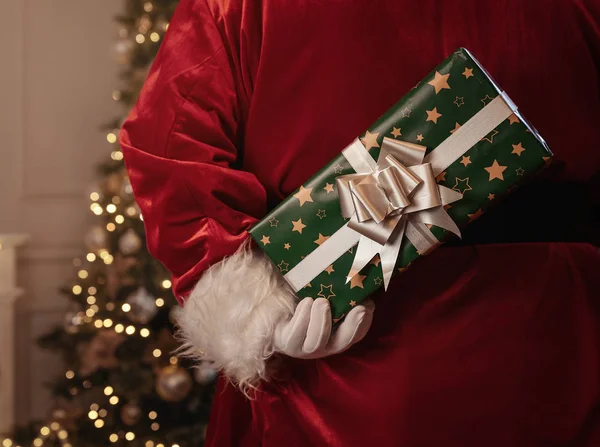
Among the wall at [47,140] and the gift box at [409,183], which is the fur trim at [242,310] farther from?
the wall at [47,140]

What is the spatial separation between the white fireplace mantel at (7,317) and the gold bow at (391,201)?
188cm

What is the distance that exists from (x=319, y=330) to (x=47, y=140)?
2158mm

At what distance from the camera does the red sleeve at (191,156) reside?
32.3 inches

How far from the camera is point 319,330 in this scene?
75 centimetres

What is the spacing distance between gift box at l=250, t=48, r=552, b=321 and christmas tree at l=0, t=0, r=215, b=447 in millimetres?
1313

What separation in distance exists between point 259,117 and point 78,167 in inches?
77.0

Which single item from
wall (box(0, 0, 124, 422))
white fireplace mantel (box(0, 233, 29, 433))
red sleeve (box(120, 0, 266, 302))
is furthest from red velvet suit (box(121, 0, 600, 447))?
wall (box(0, 0, 124, 422))

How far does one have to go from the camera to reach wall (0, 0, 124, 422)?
2.51 m

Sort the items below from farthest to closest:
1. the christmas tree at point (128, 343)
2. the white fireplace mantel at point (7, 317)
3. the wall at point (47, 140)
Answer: the wall at point (47, 140) < the white fireplace mantel at point (7, 317) < the christmas tree at point (128, 343)

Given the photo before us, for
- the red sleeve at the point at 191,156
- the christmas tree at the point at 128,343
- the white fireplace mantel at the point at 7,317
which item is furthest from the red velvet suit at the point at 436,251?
the white fireplace mantel at the point at 7,317

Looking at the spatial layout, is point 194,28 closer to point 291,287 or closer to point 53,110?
point 291,287

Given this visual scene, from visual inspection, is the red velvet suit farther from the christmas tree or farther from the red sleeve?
the christmas tree

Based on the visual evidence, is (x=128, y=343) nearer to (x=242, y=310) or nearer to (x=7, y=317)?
(x=7, y=317)

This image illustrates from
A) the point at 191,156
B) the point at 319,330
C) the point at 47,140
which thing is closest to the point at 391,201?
the point at 319,330
